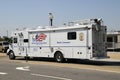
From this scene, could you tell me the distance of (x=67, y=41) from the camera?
23156 mm

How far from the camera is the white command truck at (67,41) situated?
2161cm

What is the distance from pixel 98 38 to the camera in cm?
2220

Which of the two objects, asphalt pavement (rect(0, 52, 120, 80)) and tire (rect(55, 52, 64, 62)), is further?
tire (rect(55, 52, 64, 62))

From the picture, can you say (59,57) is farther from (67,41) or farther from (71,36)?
(71,36)

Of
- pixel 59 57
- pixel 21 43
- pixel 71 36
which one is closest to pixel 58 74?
pixel 71 36

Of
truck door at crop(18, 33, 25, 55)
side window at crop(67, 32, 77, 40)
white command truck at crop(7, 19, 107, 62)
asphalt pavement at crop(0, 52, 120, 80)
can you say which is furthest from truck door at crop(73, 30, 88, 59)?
truck door at crop(18, 33, 25, 55)

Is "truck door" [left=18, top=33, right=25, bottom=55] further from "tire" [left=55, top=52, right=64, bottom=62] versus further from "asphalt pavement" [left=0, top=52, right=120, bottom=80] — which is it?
"asphalt pavement" [left=0, top=52, right=120, bottom=80]

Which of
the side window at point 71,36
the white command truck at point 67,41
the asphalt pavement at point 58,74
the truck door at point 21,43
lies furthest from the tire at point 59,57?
the asphalt pavement at point 58,74

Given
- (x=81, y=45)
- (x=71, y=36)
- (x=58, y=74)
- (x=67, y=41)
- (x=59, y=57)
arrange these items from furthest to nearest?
(x=59, y=57), (x=67, y=41), (x=71, y=36), (x=81, y=45), (x=58, y=74)

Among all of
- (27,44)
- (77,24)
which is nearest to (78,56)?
(77,24)

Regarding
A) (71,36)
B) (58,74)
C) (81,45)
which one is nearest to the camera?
(58,74)

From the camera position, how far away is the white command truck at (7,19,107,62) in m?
21.6

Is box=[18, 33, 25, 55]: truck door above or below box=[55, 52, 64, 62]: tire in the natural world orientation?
above

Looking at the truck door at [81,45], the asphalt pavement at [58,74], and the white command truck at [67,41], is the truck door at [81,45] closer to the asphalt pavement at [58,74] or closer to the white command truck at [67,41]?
the white command truck at [67,41]
